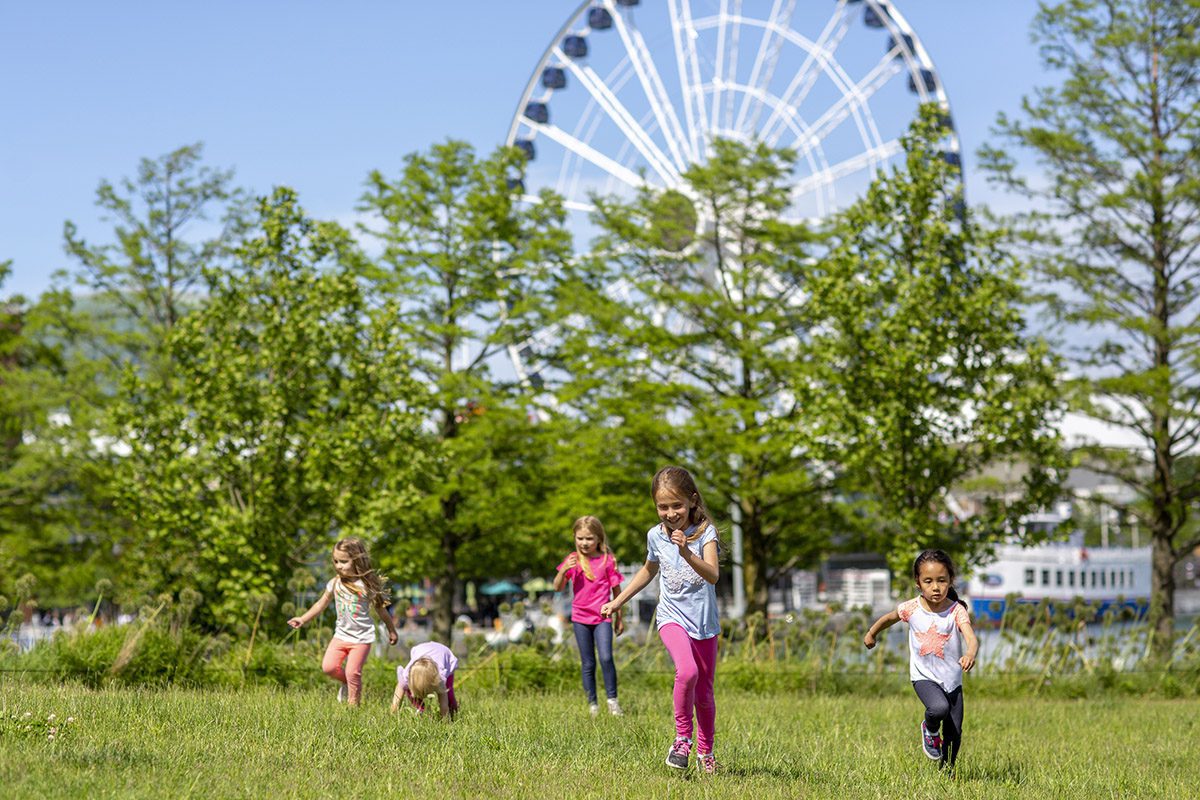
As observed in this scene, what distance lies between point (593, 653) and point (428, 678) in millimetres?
2032

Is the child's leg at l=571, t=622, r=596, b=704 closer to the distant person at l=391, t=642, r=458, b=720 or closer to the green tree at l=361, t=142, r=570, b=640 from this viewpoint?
the distant person at l=391, t=642, r=458, b=720

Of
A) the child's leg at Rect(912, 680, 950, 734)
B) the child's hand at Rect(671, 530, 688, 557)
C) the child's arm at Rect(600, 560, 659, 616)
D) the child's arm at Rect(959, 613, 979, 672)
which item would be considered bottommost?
the child's leg at Rect(912, 680, 950, 734)

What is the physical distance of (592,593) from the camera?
9.65m

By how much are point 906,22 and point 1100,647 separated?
20432 mm

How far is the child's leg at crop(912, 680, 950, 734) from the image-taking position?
692 cm

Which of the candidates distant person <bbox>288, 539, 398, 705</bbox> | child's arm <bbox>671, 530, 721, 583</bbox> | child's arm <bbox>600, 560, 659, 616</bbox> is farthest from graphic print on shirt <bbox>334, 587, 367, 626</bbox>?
child's arm <bbox>671, 530, 721, 583</bbox>

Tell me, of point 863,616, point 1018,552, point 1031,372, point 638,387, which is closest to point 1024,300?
point 1031,372

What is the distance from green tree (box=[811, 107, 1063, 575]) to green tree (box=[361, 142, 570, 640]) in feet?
30.0

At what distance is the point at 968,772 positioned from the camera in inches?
274

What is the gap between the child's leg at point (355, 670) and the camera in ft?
29.5

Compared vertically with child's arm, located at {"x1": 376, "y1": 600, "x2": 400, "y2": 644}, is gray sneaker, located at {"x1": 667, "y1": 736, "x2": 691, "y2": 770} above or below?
below

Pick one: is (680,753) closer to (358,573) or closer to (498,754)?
(498,754)

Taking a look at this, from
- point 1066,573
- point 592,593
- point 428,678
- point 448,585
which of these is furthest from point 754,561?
point 1066,573

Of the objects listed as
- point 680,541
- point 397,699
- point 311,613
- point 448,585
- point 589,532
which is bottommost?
point 397,699
